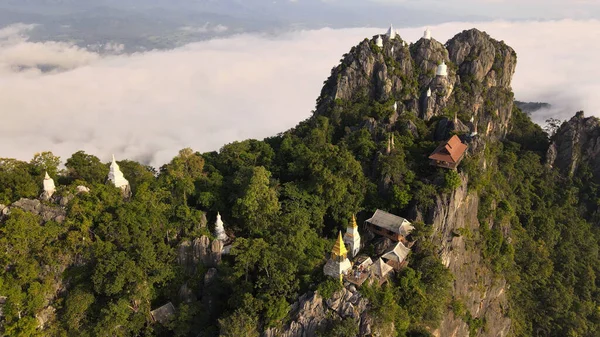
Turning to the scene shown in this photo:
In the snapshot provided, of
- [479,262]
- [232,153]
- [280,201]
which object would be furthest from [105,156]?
[479,262]

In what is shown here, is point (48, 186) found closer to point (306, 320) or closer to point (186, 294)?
point (186, 294)

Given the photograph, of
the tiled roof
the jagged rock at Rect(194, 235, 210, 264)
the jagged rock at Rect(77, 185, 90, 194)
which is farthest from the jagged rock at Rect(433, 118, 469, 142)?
the jagged rock at Rect(77, 185, 90, 194)

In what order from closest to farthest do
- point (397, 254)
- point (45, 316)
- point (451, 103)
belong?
point (45, 316)
point (397, 254)
point (451, 103)

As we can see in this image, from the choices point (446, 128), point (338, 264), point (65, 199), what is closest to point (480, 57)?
point (446, 128)

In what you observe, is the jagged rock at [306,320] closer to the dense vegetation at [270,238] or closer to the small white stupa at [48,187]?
the dense vegetation at [270,238]

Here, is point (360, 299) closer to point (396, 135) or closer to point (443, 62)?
point (396, 135)
